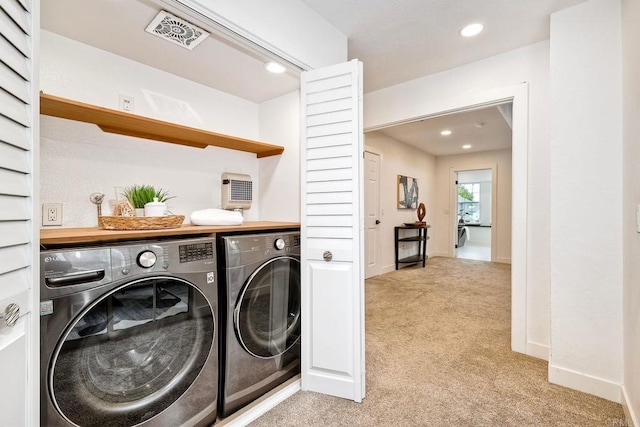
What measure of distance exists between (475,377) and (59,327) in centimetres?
220

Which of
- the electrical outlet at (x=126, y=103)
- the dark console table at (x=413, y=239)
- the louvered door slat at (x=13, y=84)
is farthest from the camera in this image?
the dark console table at (x=413, y=239)

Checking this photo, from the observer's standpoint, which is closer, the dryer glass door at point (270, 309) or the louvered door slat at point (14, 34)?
the louvered door slat at point (14, 34)

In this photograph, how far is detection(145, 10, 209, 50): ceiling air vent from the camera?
1496mm

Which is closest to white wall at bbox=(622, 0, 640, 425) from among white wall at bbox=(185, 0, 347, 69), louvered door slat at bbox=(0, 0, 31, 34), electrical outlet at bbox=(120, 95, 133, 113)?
white wall at bbox=(185, 0, 347, 69)

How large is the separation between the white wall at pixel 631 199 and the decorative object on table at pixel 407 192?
13.2 ft

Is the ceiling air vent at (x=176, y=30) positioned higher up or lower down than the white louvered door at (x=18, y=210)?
higher up

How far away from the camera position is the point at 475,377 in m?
1.91

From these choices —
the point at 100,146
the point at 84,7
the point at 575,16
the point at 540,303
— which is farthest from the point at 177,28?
the point at 540,303

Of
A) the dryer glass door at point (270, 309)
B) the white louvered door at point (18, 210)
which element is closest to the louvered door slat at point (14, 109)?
the white louvered door at point (18, 210)

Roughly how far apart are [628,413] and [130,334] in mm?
2426

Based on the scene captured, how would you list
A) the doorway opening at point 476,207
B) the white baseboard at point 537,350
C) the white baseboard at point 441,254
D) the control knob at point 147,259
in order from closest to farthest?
the control knob at point 147,259
the white baseboard at point 537,350
the white baseboard at point 441,254
the doorway opening at point 476,207

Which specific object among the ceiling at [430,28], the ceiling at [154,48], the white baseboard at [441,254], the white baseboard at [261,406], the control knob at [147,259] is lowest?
the white baseboard at [261,406]

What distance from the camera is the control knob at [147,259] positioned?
121 cm

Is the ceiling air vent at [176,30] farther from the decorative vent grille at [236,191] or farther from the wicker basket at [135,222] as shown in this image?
the wicker basket at [135,222]
